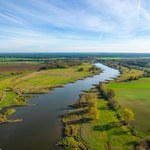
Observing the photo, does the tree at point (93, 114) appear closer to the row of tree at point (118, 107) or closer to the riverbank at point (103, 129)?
the riverbank at point (103, 129)

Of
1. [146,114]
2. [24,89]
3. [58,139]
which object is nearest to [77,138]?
[58,139]

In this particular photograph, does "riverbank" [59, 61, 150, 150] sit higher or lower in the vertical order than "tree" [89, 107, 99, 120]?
lower

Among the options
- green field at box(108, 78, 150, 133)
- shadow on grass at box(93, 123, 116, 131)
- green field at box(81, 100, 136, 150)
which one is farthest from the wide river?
green field at box(108, 78, 150, 133)

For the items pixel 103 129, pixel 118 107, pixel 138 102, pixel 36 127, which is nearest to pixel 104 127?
pixel 103 129

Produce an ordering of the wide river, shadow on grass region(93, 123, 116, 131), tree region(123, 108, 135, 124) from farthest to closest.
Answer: tree region(123, 108, 135, 124), shadow on grass region(93, 123, 116, 131), the wide river

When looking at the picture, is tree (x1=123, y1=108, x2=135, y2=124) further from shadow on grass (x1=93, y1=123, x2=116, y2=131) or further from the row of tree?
shadow on grass (x1=93, y1=123, x2=116, y2=131)

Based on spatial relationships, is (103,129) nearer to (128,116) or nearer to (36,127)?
(128,116)

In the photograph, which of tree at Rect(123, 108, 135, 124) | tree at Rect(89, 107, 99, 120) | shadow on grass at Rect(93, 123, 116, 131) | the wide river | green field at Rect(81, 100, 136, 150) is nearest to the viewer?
green field at Rect(81, 100, 136, 150)

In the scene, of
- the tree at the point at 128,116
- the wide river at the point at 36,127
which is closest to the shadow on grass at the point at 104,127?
the tree at the point at 128,116

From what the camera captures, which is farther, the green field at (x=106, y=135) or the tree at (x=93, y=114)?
the tree at (x=93, y=114)
